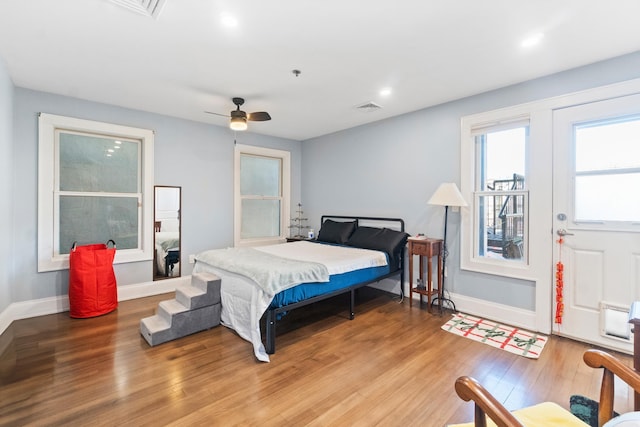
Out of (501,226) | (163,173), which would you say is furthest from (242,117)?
(501,226)

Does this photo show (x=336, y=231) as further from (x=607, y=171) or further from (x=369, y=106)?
(x=607, y=171)

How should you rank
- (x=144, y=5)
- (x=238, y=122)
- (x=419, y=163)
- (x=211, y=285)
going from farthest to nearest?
(x=419, y=163)
(x=238, y=122)
(x=211, y=285)
(x=144, y=5)

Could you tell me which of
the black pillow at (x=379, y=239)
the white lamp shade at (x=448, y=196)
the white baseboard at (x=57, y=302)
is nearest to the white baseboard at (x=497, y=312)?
the black pillow at (x=379, y=239)

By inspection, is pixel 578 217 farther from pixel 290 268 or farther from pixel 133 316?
pixel 133 316

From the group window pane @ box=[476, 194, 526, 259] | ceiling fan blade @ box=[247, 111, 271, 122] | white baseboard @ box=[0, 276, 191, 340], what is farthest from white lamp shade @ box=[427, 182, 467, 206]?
white baseboard @ box=[0, 276, 191, 340]

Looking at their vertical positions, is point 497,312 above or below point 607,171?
below

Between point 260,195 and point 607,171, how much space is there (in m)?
4.76

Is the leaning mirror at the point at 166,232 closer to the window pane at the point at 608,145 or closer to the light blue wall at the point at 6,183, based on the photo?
the light blue wall at the point at 6,183

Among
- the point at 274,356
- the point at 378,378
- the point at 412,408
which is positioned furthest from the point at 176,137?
the point at 412,408

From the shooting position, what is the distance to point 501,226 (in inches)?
135

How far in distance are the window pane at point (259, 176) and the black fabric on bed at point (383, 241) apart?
2.11m

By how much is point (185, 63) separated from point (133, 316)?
112 inches

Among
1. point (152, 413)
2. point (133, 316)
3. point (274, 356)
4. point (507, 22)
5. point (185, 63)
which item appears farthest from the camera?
point (133, 316)

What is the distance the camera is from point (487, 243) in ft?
11.5
